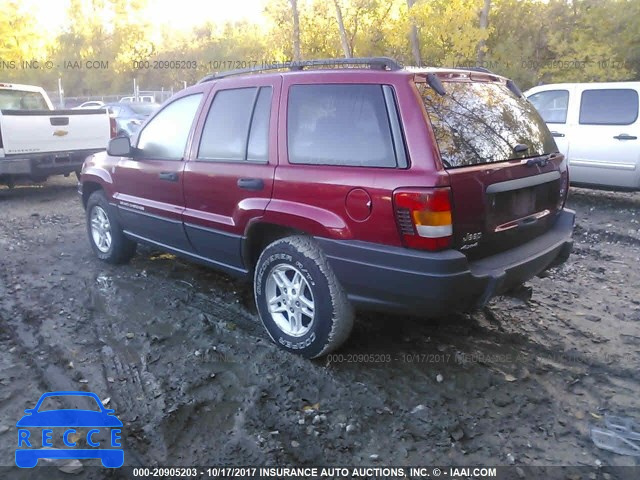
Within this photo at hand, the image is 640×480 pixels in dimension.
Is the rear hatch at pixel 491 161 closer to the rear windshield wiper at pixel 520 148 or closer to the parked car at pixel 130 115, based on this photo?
the rear windshield wiper at pixel 520 148

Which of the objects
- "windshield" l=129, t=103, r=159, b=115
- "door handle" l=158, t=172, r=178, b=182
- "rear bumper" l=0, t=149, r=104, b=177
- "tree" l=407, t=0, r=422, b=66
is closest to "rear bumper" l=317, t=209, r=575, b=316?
"door handle" l=158, t=172, r=178, b=182

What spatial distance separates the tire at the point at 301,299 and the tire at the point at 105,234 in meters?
2.20

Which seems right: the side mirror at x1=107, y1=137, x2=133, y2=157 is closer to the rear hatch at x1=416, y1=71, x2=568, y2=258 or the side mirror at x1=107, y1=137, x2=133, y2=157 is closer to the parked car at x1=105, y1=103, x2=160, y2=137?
the rear hatch at x1=416, y1=71, x2=568, y2=258

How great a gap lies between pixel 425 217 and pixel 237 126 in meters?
1.66

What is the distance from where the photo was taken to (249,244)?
3.66 meters

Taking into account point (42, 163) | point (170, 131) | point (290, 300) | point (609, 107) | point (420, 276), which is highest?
point (609, 107)

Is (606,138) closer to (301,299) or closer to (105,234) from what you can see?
(301,299)

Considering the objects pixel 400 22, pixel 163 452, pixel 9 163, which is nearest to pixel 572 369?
pixel 163 452

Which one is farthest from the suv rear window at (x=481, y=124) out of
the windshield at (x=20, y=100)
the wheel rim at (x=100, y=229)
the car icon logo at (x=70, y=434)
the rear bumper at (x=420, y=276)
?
the windshield at (x=20, y=100)

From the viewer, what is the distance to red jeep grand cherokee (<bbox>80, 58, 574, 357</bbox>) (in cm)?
282

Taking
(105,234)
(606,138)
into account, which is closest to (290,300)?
(105,234)

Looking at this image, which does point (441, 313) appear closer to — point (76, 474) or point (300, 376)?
point (300, 376)

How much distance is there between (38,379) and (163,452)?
1149 mm

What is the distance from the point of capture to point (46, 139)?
8375mm
